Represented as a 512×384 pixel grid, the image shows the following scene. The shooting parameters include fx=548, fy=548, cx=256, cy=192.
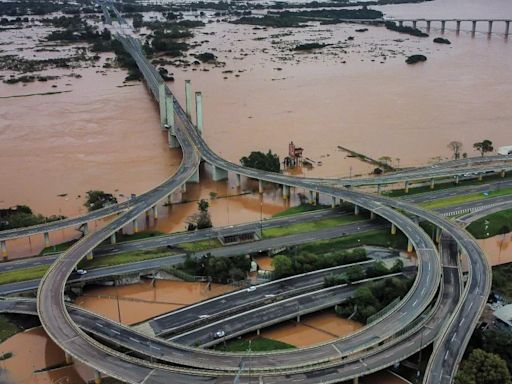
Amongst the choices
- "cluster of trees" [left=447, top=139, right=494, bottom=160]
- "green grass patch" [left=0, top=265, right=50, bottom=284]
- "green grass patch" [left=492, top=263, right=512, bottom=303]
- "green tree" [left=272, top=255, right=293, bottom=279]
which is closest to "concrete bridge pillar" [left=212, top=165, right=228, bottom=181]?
"green tree" [left=272, top=255, right=293, bottom=279]

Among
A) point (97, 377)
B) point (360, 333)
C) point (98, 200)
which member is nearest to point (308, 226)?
point (360, 333)

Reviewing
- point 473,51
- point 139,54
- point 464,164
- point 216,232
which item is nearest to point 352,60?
point 473,51

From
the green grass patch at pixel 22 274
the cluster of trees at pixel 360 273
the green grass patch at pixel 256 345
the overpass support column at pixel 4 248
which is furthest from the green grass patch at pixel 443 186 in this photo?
the overpass support column at pixel 4 248

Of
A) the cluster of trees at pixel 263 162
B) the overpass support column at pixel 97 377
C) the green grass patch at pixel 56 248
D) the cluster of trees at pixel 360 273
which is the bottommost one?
the overpass support column at pixel 97 377

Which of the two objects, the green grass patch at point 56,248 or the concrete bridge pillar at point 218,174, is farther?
the concrete bridge pillar at point 218,174

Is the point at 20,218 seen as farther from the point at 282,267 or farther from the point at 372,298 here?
the point at 372,298

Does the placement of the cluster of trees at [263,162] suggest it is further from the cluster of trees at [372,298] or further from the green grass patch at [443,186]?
the cluster of trees at [372,298]
